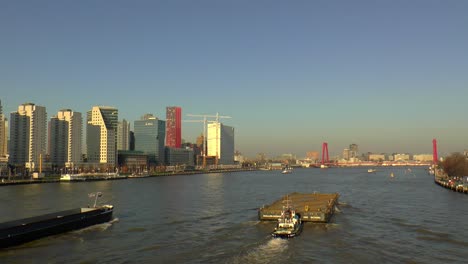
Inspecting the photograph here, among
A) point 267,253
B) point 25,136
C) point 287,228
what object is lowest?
point 267,253

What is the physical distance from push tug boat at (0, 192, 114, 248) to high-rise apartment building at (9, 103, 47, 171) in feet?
550

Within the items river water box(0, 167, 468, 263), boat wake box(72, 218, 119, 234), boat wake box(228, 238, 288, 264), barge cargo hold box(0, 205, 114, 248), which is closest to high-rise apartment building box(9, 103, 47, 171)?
river water box(0, 167, 468, 263)

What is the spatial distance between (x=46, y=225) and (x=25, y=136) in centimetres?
17845

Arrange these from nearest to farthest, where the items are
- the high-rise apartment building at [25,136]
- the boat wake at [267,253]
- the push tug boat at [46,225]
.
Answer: the boat wake at [267,253] < the push tug boat at [46,225] < the high-rise apartment building at [25,136]

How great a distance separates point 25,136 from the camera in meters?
194

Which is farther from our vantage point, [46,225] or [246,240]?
[46,225]

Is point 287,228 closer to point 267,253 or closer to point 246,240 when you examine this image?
point 246,240

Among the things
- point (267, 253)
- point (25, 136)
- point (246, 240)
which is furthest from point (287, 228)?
point (25, 136)

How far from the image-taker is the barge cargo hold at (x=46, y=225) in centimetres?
3144

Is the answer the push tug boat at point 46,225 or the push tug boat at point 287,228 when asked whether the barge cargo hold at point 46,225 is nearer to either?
the push tug boat at point 46,225

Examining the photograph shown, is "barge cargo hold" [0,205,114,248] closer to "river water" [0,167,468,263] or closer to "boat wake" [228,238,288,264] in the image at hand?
"river water" [0,167,468,263]

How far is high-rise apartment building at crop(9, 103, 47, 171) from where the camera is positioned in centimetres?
19262

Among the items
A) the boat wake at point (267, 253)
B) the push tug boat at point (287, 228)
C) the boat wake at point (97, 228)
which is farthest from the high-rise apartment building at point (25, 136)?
the boat wake at point (267, 253)

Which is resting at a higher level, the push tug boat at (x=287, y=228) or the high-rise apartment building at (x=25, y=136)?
the high-rise apartment building at (x=25, y=136)
